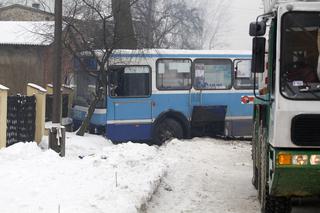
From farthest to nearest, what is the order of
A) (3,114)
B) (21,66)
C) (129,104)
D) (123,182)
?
(21,66)
(129,104)
(3,114)
(123,182)

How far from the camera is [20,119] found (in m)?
13.9

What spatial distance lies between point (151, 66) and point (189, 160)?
12.3ft

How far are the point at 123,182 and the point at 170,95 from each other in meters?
8.00

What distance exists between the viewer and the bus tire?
17212mm

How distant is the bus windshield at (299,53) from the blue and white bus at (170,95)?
10065 millimetres

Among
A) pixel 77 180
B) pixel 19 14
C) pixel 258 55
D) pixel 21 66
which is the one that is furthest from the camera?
pixel 19 14

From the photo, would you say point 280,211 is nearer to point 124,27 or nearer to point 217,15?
point 124,27

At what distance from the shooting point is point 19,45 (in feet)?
102

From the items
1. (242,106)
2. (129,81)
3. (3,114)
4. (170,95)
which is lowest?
(3,114)

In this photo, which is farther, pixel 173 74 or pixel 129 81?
pixel 173 74

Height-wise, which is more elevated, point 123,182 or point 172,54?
point 172,54

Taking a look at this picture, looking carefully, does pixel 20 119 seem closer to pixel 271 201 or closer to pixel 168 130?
pixel 168 130

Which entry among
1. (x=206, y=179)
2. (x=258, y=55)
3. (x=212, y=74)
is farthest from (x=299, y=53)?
(x=212, y=74)

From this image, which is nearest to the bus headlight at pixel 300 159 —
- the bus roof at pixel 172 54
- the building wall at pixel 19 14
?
the bus roof at pixel 172 54
